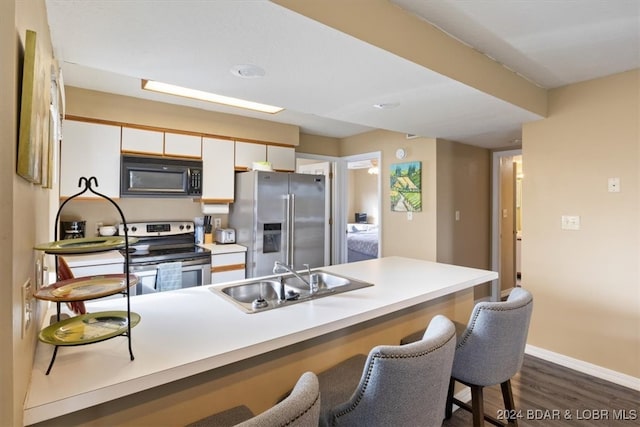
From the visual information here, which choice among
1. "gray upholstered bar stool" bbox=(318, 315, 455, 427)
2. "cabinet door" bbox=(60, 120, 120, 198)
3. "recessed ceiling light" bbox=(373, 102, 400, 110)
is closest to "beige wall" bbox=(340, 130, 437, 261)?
"recessed ceiling light" bbox=(373, 102, 400, 110)

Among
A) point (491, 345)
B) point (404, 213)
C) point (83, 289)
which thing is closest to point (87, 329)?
point (83, 289)

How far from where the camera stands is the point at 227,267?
341 centimetres

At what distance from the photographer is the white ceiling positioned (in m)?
1.34

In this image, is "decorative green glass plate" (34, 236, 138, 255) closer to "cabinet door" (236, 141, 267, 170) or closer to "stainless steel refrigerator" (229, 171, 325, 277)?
"stainless steel refrigerator" (229, 171, 325, 277)

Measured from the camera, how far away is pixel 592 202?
8.72 feet

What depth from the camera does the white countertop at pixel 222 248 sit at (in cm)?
338

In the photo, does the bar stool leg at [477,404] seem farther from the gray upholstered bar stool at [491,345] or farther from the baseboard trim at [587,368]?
the baseboard trim at [587,368]

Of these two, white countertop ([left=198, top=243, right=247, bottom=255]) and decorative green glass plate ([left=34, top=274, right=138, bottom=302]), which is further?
white countertop ([left=198, top=243, right=247, bottom=255])

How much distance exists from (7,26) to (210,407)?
4.10 ft

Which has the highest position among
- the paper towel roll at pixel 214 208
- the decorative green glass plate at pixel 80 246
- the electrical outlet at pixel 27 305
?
the paper towel roll at pixel 214 208

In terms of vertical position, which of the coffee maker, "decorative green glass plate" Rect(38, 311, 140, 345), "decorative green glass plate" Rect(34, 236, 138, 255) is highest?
"decorative green glass plate" Rect(34, 236, 138, 255)

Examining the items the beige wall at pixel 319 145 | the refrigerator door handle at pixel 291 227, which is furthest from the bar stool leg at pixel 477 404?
the beige wall at pixel 319 145

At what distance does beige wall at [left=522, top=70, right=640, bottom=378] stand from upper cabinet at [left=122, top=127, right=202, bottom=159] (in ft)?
11.0

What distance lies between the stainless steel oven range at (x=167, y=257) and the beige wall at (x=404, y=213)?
2255 mm
